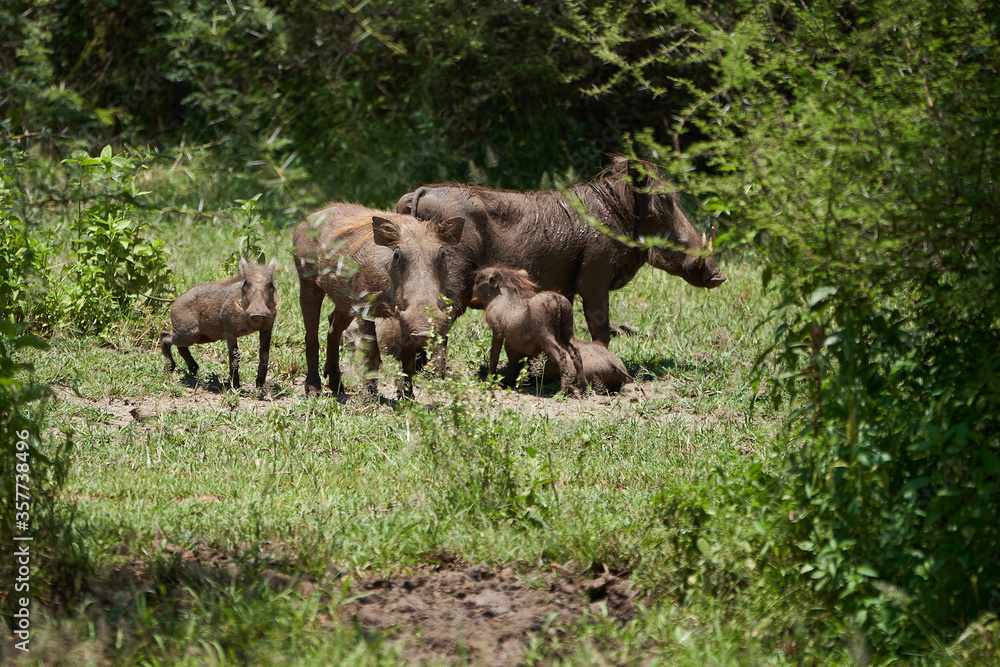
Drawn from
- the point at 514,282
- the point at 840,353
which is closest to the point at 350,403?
the point at 514,282

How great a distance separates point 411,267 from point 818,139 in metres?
3.05

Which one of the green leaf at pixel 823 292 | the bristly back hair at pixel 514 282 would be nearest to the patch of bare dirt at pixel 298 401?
the bristly back hair at pixel 514 282

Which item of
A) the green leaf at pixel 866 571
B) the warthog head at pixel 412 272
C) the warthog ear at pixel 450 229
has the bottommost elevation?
the green leaf at pixel 866 571

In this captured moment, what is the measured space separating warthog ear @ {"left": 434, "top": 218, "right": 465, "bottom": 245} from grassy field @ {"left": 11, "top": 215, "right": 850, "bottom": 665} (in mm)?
993

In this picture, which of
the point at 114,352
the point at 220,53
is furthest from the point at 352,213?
the point at 220,53

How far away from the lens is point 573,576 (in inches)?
144

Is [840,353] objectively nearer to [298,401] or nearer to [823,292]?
[823,292]

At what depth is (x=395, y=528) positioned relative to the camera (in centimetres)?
389

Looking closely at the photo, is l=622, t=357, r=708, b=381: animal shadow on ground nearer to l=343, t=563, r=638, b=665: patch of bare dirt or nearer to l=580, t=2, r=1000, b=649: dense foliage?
l=343, t=563, r=638, b=665: patch of bare dirt

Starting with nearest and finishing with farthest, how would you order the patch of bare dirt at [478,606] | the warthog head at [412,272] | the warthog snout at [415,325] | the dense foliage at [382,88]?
1. the patch of bare dirt at [478,606]
2. the warthog snout at [415,325]
3. the warthog head at [412,272]
4. the dense foliage at [382,88]

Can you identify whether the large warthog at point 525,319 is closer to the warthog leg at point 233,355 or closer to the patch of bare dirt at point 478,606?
the warthog leg at point 233,355

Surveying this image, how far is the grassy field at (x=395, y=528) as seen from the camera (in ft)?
10.3

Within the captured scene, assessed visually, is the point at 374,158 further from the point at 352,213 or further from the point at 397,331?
the point at 397,331

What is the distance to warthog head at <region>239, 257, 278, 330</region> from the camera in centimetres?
597
